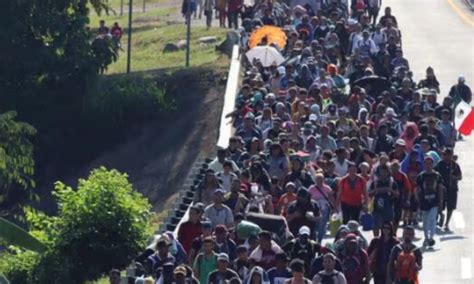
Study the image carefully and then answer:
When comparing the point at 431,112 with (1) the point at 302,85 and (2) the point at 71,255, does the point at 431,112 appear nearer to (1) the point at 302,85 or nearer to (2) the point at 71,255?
(1) the point at 302,85

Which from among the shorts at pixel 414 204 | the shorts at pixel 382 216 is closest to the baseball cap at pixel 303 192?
the shorts at pixel 382 216

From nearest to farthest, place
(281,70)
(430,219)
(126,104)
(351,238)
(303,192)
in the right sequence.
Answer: (351,238) < (303,192) < (430,219) < (281,70) < (126,104)

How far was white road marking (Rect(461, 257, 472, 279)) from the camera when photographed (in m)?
27.7

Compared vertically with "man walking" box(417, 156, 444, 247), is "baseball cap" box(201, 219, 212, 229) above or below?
above

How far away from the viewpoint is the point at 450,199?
30.6 m

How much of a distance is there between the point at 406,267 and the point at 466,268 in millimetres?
3899

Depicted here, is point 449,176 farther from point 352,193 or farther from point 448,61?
point 448,61

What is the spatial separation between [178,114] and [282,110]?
19.2 meters

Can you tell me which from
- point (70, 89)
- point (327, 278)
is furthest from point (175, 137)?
point (327, 278)

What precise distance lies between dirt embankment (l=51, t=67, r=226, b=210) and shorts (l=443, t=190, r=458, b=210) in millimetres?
18643

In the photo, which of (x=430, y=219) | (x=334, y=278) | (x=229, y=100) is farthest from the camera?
(x=229, y=100)

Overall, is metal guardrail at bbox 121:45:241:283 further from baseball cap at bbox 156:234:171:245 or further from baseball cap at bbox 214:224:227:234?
baseball cap at bbox 214:224:227:234

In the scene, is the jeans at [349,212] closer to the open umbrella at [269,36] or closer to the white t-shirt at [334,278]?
the white t-shirt at [334,278]

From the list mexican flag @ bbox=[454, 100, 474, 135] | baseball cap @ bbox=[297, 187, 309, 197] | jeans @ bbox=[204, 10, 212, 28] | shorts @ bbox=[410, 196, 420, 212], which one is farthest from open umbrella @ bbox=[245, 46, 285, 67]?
jeans @ bbox=[204, 10, 212, 28]
